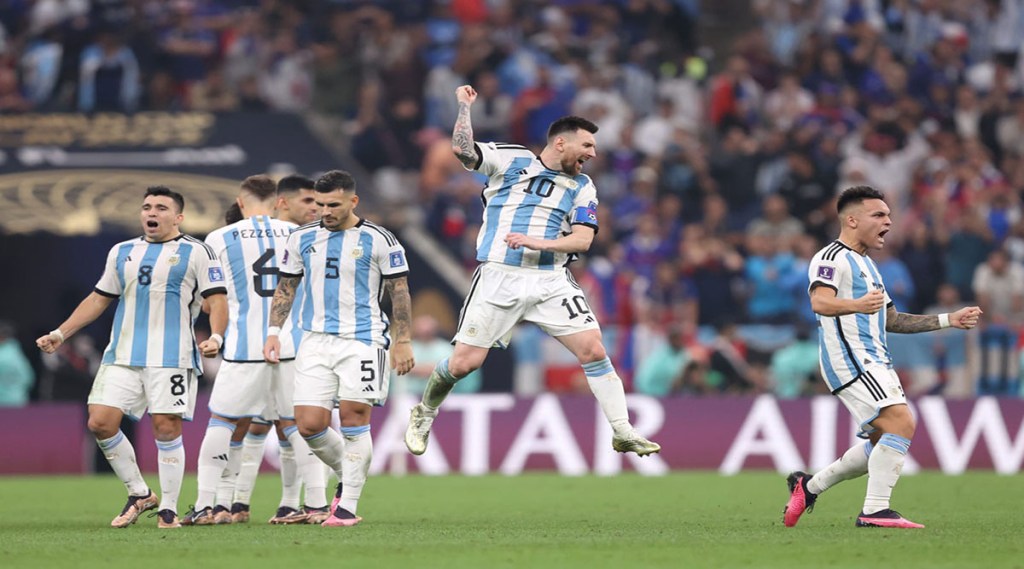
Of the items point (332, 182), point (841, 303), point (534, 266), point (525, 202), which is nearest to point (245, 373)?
point (332, 182)

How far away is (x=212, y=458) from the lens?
1256 centimetres

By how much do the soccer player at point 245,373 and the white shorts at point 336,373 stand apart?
2.58ft

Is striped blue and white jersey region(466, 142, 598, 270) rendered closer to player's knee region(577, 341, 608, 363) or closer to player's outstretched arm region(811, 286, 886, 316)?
player's knee region(577, 341, 608, 363)

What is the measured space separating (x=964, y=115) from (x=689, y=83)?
13.7 feet

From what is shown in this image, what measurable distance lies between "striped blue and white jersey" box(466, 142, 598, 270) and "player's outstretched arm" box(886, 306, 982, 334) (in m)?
2.26

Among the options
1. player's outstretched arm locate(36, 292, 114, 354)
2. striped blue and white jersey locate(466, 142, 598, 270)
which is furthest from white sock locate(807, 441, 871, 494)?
player's outstretched arm locate(36, 292, 114, 354)

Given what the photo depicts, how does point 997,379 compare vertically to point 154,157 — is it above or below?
below

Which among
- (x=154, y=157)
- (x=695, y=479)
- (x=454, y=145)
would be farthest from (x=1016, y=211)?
(x=454, y=145)

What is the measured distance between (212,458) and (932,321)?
5.35 meters

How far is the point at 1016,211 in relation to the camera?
2309cm

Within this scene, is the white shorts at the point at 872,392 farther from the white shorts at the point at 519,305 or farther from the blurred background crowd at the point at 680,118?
Result: the blurred background crowd at the point at 680,118

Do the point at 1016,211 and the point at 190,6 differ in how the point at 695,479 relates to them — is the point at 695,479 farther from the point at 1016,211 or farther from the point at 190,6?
the point at 190,6

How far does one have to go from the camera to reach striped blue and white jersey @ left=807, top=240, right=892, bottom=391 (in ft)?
37.7

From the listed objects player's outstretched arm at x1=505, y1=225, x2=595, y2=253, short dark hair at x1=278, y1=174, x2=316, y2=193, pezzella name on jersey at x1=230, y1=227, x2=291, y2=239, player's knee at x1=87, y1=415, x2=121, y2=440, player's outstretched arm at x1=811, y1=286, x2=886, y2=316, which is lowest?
player's knee at x1=87, y1=415, x2=121, y2=440
